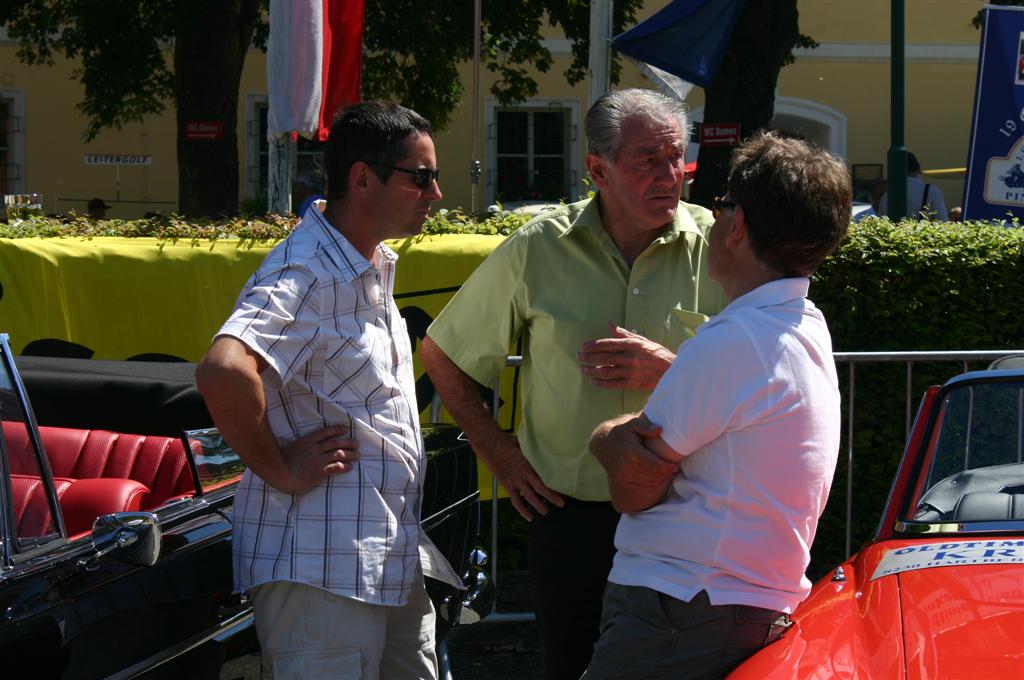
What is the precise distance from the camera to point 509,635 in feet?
17.7

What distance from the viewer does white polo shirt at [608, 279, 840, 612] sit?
2150 millimetres

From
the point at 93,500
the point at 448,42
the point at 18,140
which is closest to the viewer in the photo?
the point at 93,500

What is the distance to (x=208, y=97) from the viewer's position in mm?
15781

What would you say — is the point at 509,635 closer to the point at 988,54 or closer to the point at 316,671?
the point at 316,671

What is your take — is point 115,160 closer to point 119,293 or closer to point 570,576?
point 119,293

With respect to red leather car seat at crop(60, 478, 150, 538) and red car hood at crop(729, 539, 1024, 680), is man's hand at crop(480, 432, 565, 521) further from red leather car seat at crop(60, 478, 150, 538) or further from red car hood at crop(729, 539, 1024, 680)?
red leather car seat at crop(60, 478, 150, 538)

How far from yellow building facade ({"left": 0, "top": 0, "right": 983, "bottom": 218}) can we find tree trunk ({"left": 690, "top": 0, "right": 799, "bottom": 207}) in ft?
38.5

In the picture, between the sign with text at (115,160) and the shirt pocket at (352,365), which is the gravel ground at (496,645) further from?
the sign with text at (115,160)

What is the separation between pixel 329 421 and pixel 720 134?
8255 millimetres

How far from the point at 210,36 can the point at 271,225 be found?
1042cm

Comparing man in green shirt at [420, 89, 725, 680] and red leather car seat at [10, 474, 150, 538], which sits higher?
man in green shirt at [420, 89, 725, 680]

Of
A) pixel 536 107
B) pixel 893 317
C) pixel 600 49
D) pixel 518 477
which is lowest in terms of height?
pixel 518 477

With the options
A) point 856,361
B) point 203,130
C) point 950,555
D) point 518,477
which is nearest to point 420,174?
point 518,477

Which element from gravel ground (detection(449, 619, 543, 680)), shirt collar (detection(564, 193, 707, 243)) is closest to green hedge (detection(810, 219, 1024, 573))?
gravel ground (detection(449, 619, 543, 680))
